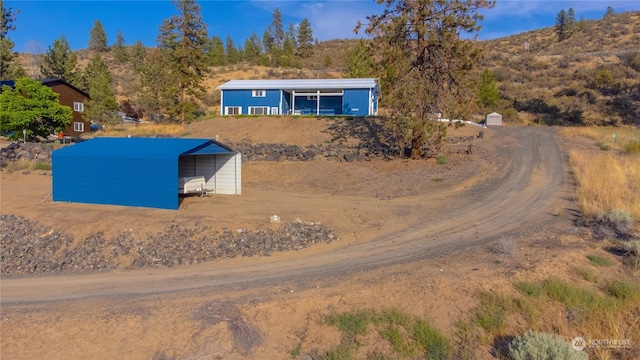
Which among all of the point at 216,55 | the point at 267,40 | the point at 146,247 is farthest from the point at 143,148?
the point at 267,40

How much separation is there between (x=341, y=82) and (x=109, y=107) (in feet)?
74.5

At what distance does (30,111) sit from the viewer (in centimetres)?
3422

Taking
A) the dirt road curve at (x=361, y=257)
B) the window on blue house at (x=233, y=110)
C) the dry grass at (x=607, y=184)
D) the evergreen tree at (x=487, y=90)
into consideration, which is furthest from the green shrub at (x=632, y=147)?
the window on blue house at (x=233, y=110)

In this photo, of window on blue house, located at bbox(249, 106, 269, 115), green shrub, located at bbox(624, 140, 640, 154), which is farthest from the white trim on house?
green shrub, located at bbox(624, 140, 640, 154)

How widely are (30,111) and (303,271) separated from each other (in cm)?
3227

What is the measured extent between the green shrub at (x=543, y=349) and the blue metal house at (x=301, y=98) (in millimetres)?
35745

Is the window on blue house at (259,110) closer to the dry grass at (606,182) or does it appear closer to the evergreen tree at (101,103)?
the evergreen tree at (101,103)

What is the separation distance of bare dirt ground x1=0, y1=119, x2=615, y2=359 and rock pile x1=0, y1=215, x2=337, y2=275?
41 cm

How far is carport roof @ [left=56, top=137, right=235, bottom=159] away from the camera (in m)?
16.0

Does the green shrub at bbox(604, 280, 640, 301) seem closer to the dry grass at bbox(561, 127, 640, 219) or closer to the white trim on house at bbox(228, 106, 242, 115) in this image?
the dry grass at bbox(561, 127, 640, 219)

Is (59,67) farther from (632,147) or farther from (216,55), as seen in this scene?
(632,147)

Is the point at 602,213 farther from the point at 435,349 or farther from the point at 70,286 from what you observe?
the point at 70,286

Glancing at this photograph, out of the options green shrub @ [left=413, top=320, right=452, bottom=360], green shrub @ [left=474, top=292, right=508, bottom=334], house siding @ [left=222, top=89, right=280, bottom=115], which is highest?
house siding @ [left=222, top=89, right=280, bottom=115]

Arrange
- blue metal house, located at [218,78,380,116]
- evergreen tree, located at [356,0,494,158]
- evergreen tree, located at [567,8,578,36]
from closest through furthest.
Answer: evergreen tree, located at [356,0,494,158] → blue metal house, located at [218,78,380,116] → evergreen tree, located at [567,8,578,36]
